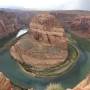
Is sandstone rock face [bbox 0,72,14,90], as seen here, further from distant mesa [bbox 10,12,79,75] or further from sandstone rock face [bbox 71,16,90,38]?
sandstone rock face [bbox 71,16,90,38]

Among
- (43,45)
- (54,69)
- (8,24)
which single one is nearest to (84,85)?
(54,69)

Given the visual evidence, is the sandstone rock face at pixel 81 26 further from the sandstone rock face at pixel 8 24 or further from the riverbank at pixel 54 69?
the sandstone rock face at pixel 8 24

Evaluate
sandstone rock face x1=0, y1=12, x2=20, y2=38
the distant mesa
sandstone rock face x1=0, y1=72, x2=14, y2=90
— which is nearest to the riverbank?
the distant mesa

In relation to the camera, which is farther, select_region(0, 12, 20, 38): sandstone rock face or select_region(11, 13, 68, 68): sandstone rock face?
select_region(0, 12, 20, 38): sandstone rock face

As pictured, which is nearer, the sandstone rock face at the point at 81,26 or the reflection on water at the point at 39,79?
the reflection on water at the point at 39,79

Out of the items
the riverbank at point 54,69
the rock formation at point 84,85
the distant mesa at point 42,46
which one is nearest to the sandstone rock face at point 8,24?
the distant mesa at point 42,46

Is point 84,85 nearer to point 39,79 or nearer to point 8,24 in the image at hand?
point 39,79
